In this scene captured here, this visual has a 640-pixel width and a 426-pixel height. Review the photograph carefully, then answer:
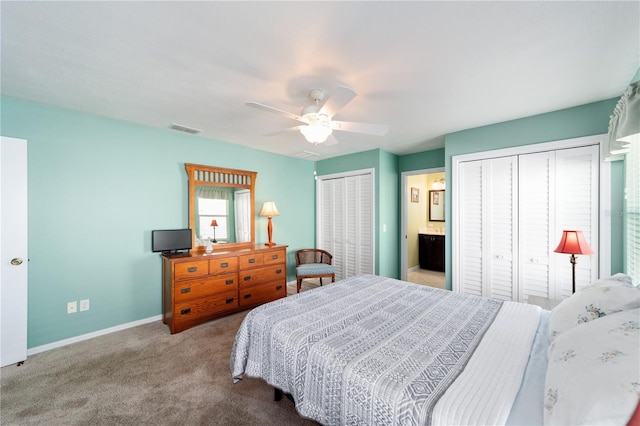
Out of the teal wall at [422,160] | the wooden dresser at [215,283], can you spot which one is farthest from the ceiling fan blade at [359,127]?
the teal wall at [422,160]

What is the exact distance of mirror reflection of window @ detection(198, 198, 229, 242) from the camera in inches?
146

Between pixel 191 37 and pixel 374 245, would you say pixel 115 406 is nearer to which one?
pixel 191 37

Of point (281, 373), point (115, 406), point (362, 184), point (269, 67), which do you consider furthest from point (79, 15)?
point (362, 184)

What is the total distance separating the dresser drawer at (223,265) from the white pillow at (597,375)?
10.6 ft

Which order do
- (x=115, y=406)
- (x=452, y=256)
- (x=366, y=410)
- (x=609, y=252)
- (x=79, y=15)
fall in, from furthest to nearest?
(x=452, y=256), (x=609, y=252), (x=115, y=406), (x=79, y=15), (x=366, y=410)

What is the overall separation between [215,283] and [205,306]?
29cm

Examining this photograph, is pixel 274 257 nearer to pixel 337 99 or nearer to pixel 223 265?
pixel 223 265

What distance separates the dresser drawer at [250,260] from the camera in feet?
11.8

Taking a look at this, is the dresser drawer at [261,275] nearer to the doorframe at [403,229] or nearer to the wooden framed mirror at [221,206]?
the wooden framed mirror at [221,206]

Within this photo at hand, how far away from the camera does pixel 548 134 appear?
2840 millimetres

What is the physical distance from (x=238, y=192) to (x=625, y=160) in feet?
14.8

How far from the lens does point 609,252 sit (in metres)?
2.52

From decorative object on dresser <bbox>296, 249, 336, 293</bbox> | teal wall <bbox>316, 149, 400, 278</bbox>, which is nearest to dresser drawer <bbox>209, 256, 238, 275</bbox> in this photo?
decorative object on dresser <bbox>296, 249, 336, 293</bbox>

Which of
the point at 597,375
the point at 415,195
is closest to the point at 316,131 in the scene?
the point at 597,375
